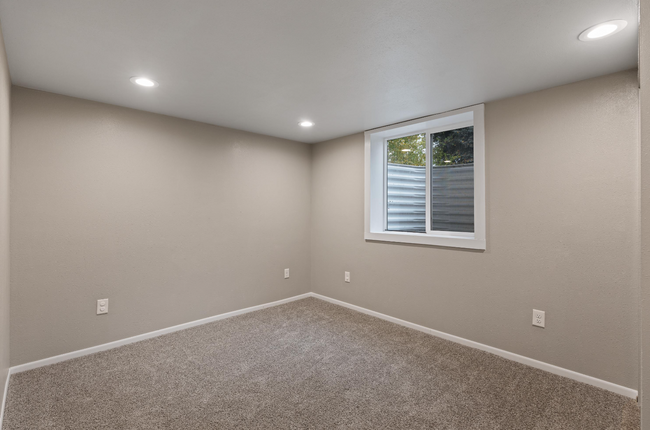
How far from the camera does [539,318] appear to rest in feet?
8.32

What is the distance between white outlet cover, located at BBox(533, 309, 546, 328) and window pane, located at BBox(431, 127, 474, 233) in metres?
0.92

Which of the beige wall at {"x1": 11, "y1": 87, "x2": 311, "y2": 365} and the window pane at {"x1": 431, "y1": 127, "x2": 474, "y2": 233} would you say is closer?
the beige wall at {"x1": 11, "y1": 87, "x2": 311, "y2": 365}

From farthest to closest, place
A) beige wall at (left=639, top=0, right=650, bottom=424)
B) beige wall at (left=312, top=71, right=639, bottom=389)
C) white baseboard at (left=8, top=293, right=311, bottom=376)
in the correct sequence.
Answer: white baseboard at (left=8, top=293, right=311, bottom=376), beige wall at (left=312, top=71, right=639, bottom=389), beige wall at (left=639, top=0, right=650, bottom=424)

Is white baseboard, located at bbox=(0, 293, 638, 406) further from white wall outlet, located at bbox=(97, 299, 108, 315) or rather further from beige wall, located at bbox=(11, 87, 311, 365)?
white wall outlet, located at bbox=(97, 299, 108, 315)

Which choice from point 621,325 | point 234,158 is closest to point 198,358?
point 234,158

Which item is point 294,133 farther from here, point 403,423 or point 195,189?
point 403,423

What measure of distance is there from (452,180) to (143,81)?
2873 mm

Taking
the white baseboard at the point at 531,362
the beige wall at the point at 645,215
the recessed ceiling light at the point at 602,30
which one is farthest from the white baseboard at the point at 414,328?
the recessed ceiling light at the point at 602,30

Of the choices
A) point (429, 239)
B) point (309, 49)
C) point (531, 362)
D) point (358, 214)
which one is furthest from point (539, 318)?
point (309, 49)

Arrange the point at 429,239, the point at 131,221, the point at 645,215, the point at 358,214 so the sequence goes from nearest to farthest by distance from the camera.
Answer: the point at 645,215 < the point at 131,221 < the point at 429,239 < the point at 358,214

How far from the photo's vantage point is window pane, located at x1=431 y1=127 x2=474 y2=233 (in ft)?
10.6

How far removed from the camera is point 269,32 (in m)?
1.76

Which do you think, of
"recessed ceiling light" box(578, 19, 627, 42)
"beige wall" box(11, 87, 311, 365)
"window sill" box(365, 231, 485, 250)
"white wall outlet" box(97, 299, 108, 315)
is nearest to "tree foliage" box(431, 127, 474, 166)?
"window sill" box(365, 231, 485, 250)

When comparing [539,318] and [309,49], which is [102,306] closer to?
[309,49]
